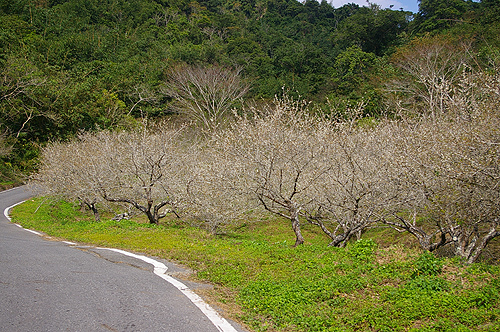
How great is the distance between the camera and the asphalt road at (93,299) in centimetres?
325

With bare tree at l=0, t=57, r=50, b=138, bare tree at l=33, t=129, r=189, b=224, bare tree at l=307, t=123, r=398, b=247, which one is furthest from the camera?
bare tree at l=0, t=57, r=50, b=138

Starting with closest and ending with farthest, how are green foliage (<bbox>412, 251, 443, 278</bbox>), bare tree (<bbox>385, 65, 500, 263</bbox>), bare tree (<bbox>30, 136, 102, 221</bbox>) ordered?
1. green foliage (<bbox>412, 251, 443, 278</bbox>)
2. bare tree (<bbox>385, 65, 500, 263</bbox>)
3. bare tree (<bbox>30, 136, 102, 221</bbox>)

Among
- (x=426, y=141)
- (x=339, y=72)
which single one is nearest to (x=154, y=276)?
(x=426, y=141)

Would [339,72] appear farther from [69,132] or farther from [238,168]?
[238,168]

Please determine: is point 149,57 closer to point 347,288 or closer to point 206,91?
point 206,91

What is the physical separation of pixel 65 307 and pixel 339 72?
122 ft

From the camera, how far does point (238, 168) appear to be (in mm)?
9422

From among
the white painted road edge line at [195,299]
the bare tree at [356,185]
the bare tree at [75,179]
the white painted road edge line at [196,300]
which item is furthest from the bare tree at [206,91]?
the white painted road edge line at [196,300]

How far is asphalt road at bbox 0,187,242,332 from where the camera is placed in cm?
325

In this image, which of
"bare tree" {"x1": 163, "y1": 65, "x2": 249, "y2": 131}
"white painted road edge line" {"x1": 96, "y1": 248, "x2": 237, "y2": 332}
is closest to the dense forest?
"bare tree" {"x1": 163, "y1": 65, "x2": 249, "y2": 131}

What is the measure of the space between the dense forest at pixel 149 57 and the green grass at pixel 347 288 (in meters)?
19.0

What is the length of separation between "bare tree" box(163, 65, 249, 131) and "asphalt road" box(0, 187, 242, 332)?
26.2 m

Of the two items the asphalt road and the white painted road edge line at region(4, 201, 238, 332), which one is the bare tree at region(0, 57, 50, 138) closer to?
the asphalt road

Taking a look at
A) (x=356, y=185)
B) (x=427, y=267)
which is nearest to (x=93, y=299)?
(x=427, y=267)
